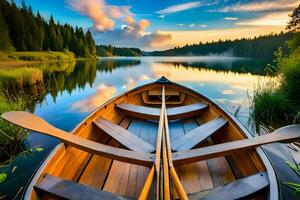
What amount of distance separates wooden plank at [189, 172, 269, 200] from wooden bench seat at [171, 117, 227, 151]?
0.87 m

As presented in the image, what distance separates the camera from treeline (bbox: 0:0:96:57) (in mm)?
33003

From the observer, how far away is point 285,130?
8.65ft

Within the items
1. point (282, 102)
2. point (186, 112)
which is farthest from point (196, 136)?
point (282, 102)

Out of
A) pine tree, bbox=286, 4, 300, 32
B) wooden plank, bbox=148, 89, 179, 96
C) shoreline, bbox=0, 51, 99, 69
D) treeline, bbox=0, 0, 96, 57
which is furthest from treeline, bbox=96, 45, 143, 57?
wooden plank, bbox=148, 89, 179, 96

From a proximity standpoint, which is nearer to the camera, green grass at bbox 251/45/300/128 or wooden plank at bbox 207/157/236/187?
wooden plank at bbox 207/157/236/187

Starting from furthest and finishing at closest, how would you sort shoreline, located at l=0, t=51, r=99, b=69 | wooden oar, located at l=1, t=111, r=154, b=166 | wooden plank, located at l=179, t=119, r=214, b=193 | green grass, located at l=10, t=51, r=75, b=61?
green grass, located at l=10, t=51, r=75, b=61
shoreline, located at l=0, t=51, r=99, b=69
wooden plank, located at l=179, t=119, r=214, b=193
wooden oar, located at l=1, t=111, r=154, b=166

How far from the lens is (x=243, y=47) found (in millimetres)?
89438

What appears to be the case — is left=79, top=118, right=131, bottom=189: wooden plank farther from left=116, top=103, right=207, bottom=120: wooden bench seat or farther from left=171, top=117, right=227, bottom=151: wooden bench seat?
left=116, top=103, right=207, bottom=120: wooden bench seat

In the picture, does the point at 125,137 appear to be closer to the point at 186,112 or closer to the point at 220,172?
the point at 220,172

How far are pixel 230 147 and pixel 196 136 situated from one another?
0.80 meters

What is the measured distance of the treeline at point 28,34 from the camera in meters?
33.0

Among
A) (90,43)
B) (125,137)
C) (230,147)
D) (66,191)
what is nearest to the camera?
(66,191)

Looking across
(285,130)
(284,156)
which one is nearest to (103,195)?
(285,130)

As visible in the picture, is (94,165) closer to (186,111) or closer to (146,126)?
(146,126)
